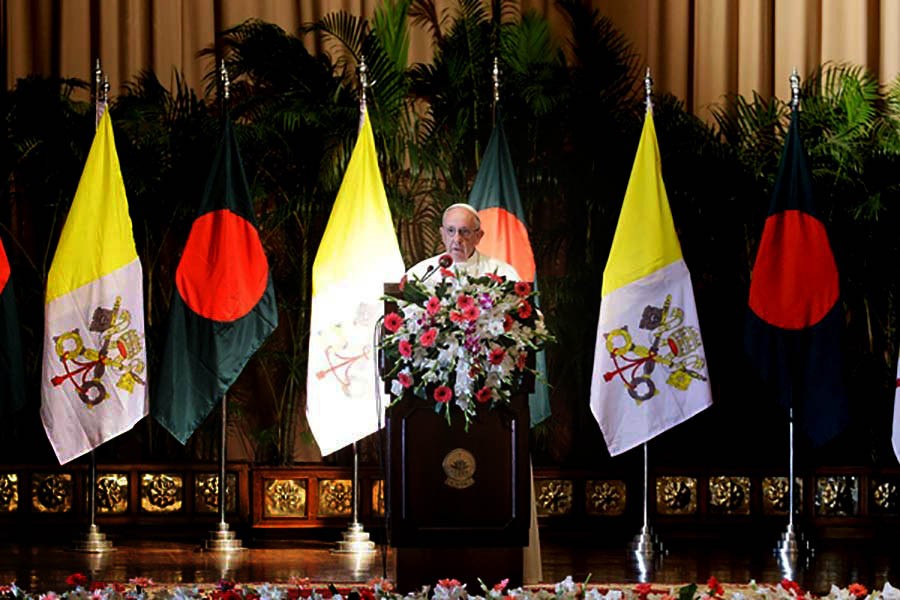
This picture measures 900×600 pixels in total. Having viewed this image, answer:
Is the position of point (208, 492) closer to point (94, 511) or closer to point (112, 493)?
point (112, 493)

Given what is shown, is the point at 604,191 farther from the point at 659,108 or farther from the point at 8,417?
the point at 8,417

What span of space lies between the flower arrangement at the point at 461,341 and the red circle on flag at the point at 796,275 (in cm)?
295

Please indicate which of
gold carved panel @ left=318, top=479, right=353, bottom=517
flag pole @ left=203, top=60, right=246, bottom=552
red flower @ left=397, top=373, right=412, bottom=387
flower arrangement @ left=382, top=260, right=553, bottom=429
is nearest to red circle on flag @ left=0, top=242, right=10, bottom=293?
flag pole @ left=203, top=60, right=246, bottom=552

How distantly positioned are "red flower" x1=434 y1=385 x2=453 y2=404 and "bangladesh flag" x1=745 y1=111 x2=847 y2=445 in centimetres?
319

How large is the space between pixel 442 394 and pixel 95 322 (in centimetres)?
325

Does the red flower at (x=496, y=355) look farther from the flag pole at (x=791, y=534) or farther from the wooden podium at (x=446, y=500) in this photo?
the flag pole at (x=791, y=534)

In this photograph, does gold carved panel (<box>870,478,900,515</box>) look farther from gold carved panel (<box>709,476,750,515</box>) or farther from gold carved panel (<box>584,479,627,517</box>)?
gold carved panel (<box>584,479,627,517</box>)

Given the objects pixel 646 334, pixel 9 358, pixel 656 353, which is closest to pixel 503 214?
pixel 646 334

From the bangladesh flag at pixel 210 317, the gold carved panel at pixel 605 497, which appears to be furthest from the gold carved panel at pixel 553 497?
the bangladesh flag at pixel 210 317

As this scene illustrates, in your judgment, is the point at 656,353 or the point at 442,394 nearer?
the point at 442,394

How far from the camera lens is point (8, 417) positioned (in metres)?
9.09

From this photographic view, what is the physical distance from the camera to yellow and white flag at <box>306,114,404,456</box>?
8227mm

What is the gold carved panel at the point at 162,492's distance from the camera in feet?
29.9

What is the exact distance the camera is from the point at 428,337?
5.43 m
